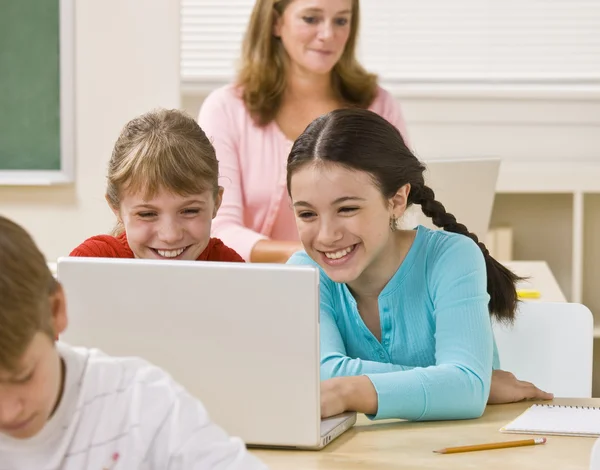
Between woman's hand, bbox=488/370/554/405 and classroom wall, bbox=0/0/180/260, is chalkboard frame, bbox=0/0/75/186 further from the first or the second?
woman's hand, bbox=488/370/554/405

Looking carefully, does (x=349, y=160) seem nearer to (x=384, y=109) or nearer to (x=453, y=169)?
(x=453, y=169)

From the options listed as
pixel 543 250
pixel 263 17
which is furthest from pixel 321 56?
pixel 543 250

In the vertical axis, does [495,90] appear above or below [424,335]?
above

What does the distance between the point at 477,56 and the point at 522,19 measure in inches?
8.2

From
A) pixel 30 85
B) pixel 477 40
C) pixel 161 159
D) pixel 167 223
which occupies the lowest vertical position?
pixel 167 223

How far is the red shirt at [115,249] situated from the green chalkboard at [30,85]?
1.62 m

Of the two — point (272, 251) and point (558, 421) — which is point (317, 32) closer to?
point (272, 251)

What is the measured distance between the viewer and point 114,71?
3.34 m

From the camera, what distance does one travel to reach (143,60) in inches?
131

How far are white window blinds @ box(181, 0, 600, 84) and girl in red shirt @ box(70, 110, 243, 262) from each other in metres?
2.09

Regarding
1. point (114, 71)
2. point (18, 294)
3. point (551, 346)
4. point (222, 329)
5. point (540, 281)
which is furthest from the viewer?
point (114, 71)

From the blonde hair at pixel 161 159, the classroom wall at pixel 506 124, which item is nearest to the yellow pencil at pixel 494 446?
the blonde hair at pixel 161 159

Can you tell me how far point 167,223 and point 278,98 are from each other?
0.94 m

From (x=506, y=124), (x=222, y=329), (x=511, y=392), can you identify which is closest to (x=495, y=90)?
(x=506, y=124)
